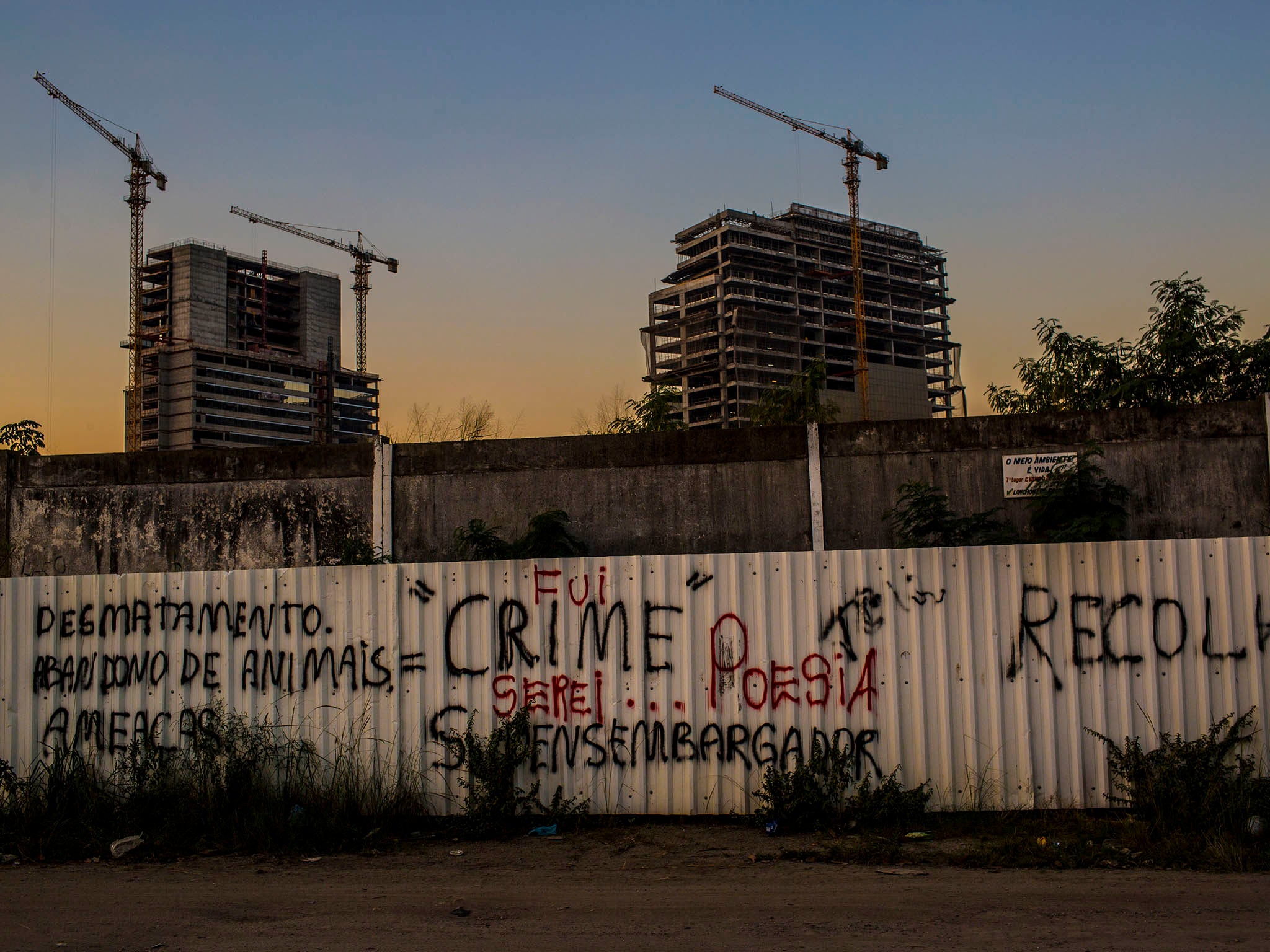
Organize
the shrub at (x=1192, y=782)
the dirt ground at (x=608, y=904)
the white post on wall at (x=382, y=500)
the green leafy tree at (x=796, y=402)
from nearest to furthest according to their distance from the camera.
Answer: the dirt ground at (x=608, y=904) < the shrub at (x=1192, y=782) < the white post on wall at (x=382, y=500) < the green leafy tree at (x=796, y=402)

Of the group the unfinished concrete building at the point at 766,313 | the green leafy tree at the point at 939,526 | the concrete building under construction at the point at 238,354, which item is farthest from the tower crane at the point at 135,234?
the green leafy tree at the point at 939,526

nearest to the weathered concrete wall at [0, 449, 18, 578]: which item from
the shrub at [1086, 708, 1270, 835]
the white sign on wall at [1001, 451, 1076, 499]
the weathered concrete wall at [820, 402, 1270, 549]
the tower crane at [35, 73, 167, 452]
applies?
the weathered concrete wall at [820, 402, 1270, 549]

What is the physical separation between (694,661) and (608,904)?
1740mm

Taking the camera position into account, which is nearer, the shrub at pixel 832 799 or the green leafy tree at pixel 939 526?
the shrub at pixel 832 799

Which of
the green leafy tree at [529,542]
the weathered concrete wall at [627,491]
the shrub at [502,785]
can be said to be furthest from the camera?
the weathered concrete wall at [627,491]

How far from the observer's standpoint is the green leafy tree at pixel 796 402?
686 inches

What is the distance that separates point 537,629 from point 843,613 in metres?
1.85

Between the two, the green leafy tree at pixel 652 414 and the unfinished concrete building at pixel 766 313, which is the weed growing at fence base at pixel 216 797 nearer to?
the green leafy tree at pixel 652 414

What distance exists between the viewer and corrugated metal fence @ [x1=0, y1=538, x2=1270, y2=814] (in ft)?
20.1

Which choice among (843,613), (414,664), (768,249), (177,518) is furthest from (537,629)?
(768,249)

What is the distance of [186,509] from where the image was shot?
9.76m

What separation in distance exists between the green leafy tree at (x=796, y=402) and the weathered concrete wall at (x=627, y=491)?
25.0 feet

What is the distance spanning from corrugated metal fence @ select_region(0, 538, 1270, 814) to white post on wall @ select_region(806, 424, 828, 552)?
2.79 meters

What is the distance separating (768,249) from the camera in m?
183
